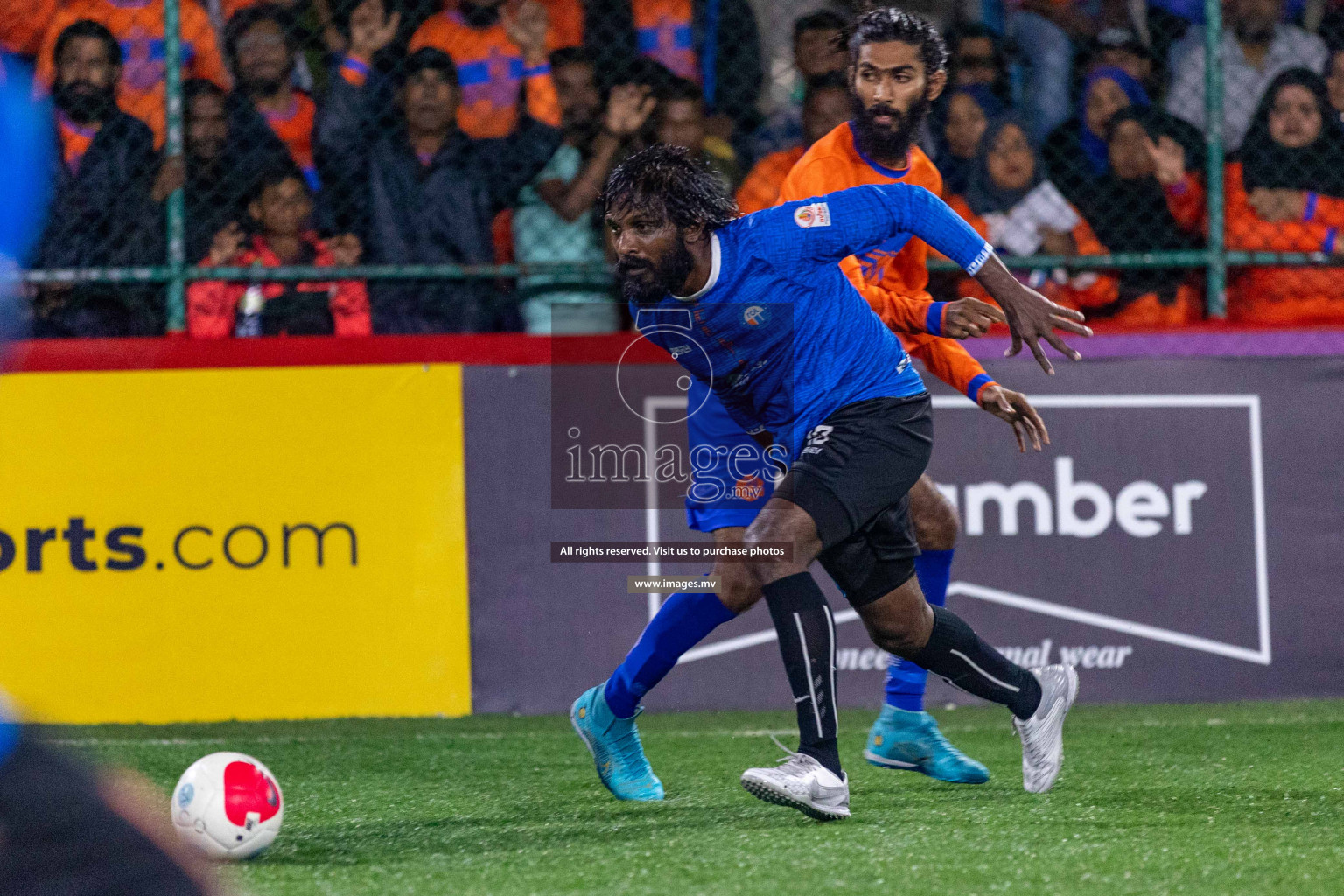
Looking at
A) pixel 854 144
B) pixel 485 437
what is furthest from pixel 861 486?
pixel 485 437

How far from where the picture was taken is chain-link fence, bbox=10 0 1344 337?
5.93 m

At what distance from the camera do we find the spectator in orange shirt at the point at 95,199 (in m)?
5.88

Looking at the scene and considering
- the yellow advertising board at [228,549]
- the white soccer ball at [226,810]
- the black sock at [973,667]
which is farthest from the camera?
the yellow advertising board at [228,549]

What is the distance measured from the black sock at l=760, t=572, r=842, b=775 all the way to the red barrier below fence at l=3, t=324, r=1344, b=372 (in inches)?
85.1

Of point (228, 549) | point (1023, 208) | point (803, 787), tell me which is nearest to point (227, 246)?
point (228, 549)

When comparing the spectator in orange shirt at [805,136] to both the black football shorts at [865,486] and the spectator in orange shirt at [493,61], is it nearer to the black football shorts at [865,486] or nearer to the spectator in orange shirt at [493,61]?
the spectator in orange shirt at [493,61]

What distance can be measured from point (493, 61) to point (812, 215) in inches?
111

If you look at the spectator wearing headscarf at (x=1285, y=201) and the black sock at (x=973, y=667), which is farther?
the spectator wearing headscarf at (x=1285, y=201)

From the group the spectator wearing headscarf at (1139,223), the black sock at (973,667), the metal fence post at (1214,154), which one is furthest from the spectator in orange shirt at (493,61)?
the black sock at (973,667)

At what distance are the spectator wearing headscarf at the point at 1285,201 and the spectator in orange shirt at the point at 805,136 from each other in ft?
4.05

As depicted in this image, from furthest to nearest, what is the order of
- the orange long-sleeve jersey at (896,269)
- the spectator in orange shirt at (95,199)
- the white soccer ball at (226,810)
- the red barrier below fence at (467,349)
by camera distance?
the spectator in orange shirt at (95,199)
the red barrier below fence at (467,349)
the orange long-sleeve jersey at (896,269)
the white soccer ball at (226,810)

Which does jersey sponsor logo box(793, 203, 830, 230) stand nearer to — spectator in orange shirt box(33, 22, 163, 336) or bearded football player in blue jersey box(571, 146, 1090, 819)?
bearded football player in blue jersey box(571, 146, 1090, 819)

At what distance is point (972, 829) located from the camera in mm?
3426

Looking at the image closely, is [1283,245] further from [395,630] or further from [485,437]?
[395,630]
